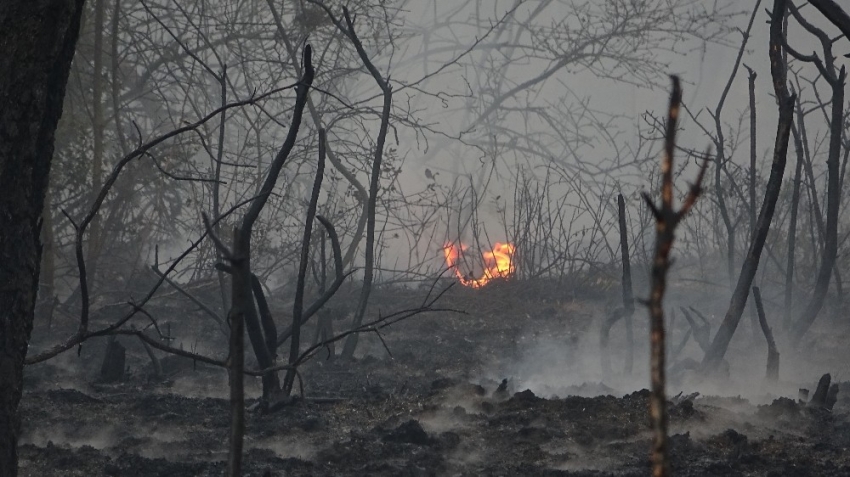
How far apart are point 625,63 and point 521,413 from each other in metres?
10.2

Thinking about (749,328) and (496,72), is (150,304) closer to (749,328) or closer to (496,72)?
(749,328)

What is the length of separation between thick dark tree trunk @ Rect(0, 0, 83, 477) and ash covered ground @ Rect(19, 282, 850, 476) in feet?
1.97

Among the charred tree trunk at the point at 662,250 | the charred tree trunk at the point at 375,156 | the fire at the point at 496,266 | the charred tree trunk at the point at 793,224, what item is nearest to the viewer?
the charred tree trunk at the point at 662,250

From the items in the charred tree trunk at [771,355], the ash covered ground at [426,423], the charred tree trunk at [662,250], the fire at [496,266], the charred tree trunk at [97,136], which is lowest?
the ash covered ground at [426,423]

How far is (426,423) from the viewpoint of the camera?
13.5ft

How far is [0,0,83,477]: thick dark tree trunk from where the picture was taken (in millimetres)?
2299

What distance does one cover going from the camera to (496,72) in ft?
54.4

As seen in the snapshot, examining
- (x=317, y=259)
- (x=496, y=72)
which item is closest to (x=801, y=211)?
(x=317, y=259)

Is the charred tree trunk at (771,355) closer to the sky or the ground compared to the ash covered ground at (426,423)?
closer to the sky

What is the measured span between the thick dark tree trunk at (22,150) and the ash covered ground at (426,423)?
23.7 inches

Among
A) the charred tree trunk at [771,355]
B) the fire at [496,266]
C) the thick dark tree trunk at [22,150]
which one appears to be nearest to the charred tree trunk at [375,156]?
the charred tree trunk at [771,355]

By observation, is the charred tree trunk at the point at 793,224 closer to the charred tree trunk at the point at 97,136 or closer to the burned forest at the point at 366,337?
the burned forest at the point at 366,337

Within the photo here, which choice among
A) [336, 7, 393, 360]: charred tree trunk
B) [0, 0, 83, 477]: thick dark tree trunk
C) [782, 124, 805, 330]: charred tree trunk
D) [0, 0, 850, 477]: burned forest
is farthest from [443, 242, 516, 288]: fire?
[0, 0, 83, 477]: thick dark tree trunk

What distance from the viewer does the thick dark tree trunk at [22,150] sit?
2.30 m
